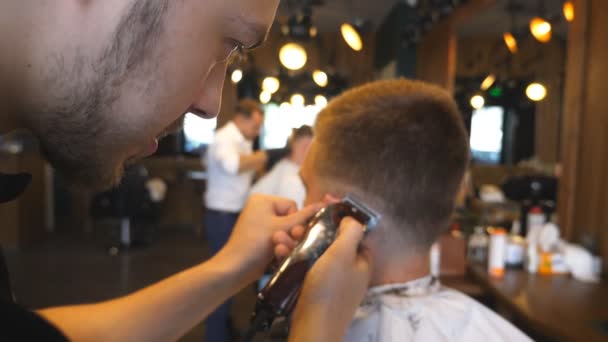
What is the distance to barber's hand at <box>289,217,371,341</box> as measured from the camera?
27.7 inches

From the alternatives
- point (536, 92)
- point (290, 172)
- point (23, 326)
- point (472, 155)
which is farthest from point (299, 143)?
point (23, 326)

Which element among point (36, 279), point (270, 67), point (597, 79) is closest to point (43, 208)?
point (36, 279)

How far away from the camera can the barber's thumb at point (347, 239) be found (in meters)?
0.82

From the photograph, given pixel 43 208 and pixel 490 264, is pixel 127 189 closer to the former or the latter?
pixel 43 208

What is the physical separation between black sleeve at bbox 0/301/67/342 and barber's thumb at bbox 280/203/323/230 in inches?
24.8

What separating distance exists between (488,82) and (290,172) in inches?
87.2

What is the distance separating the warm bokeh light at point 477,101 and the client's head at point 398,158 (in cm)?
304

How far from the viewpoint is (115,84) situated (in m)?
0.64

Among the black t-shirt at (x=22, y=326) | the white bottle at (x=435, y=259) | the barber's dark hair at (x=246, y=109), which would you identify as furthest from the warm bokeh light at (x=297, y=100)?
the black t-shirt at (x=22, y=326)

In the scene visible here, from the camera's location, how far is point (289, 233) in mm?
1068

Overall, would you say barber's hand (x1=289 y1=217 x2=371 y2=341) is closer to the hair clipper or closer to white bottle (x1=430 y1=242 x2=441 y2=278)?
the hair clipper

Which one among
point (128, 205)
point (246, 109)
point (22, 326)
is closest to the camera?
point (22, 326)

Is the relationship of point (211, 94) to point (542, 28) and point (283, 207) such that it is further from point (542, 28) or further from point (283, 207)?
point (542, 28)

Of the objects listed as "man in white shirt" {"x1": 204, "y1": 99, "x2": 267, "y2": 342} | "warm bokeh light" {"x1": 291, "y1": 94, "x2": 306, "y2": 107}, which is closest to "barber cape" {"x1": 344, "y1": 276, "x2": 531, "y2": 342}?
"man in white shirt" {"x1": 204, "y1": 99, "x2": 267, "y2": 342}
